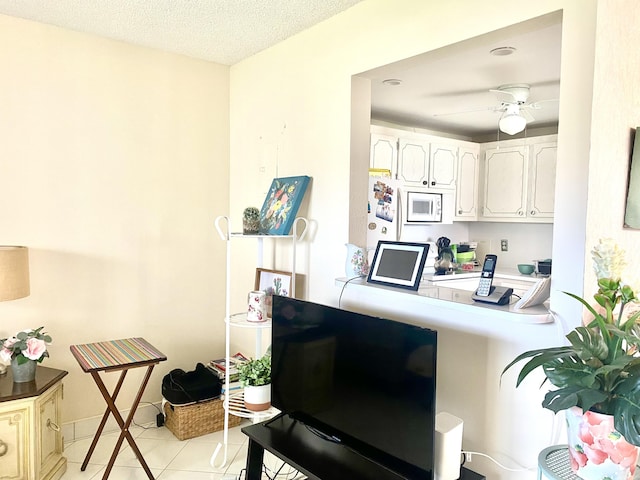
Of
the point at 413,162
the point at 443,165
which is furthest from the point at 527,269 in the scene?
the point at 413,162

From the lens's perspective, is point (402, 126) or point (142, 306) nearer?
point (142, 306)

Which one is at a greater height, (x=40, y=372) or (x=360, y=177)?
(x=360, y=177)

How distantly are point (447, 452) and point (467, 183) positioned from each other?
3.63 metres

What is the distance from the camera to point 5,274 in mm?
2369

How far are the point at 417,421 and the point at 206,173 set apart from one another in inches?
93.8

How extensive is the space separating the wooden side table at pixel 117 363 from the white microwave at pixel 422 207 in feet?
8.49

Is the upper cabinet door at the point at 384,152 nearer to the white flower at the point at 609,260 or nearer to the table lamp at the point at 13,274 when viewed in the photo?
the table lamp at the point at 13,274

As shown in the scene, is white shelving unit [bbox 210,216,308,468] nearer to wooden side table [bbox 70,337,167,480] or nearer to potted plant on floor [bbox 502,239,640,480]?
wooden side table [bbox 70,337,167,480]

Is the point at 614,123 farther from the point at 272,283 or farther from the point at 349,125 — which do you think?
the point at 272,283

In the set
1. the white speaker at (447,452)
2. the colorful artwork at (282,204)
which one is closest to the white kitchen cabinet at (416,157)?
the colorful artwork at (282,204)

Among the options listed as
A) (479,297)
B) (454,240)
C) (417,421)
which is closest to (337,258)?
(479,297)

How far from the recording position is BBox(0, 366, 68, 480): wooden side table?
229 cm

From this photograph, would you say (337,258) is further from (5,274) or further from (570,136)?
(5,274)

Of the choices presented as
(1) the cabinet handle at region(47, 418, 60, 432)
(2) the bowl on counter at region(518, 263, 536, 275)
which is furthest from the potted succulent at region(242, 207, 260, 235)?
(2) the bowl on counter at region(518, 263, 536, 275)
